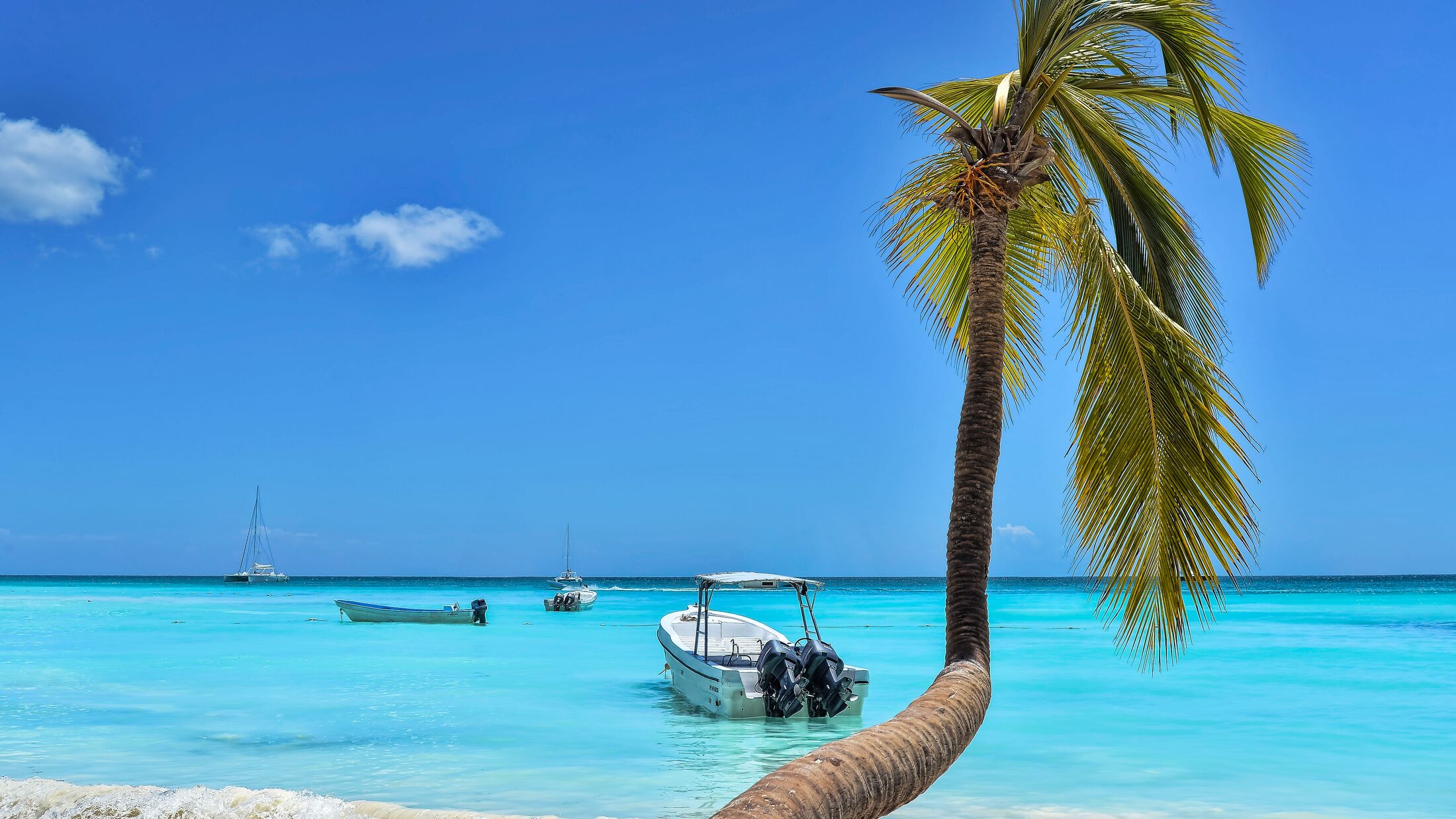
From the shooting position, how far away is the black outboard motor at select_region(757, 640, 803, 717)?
12766 millimetres

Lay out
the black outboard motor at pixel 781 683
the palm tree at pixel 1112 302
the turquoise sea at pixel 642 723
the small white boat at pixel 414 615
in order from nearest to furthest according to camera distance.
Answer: the palm tree at pixel 1112 302, the turquoise sea at pixel 642 723, the black outboard motor at pixel 781 683, the small white boat at pixel 414 615

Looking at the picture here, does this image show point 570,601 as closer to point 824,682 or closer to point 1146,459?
point 824,682

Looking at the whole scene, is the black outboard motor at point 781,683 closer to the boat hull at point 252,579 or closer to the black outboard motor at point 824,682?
the black outboard motor at point 824,682

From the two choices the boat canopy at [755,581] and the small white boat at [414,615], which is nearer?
the boat canopy at [755,581]

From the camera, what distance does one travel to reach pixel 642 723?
14.9 meters

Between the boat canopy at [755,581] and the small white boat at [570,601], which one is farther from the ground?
the boat canopy at [755,581]

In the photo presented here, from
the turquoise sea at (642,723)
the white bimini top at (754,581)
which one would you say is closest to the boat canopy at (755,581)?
the white bimini top at (754,581)

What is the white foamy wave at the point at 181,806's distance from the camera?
6.07 meters

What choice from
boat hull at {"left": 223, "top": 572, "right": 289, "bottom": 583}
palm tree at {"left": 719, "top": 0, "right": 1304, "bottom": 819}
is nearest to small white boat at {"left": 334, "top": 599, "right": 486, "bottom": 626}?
palm tree at {"left": 719, "top": 0, "right": 1304, "bottom": 819}

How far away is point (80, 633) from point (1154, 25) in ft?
121

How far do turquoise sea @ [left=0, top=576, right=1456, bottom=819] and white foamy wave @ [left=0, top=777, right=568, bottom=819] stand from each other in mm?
3305

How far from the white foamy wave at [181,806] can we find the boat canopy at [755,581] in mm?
6788

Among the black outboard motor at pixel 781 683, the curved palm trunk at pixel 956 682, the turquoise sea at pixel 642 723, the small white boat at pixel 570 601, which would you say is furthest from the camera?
the small white boat at pixel 570 601

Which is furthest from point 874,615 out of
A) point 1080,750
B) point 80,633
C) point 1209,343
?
point 1209,343
